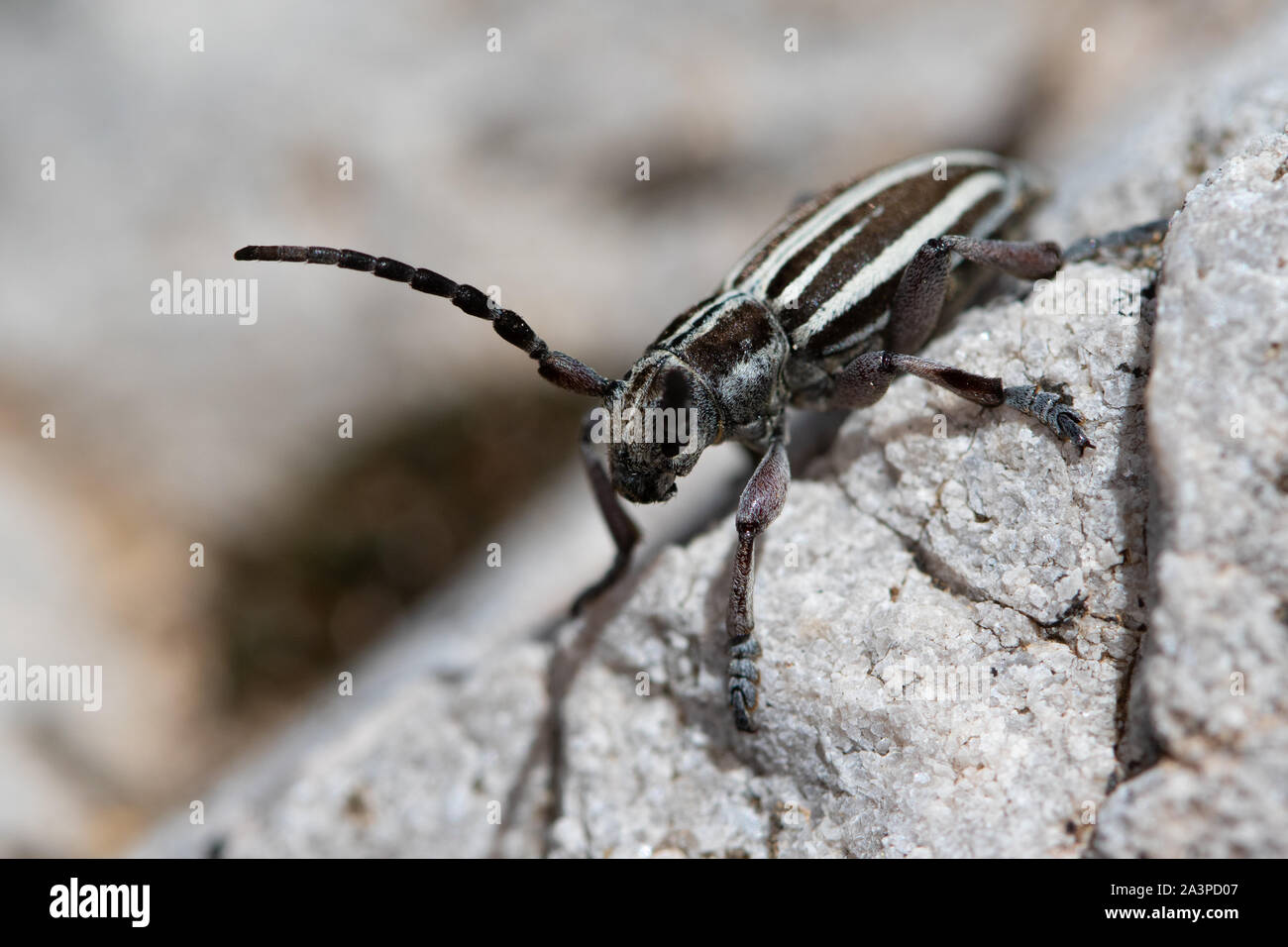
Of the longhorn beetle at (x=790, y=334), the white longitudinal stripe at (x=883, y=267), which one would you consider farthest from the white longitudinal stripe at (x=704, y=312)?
the white longitudinal stripe at (x=883, y=267)

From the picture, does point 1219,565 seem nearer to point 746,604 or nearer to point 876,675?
point 876,675

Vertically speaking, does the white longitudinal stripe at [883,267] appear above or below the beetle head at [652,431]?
above

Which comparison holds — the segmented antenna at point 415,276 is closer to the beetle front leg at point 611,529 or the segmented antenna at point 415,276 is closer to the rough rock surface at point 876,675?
the beetle front leg at point 611,529

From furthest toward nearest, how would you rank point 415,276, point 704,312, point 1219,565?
1. point 704,312
2. point 415,276
3. point 1219,565

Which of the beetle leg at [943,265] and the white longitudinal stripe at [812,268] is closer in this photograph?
the beetle leg at [943,265]

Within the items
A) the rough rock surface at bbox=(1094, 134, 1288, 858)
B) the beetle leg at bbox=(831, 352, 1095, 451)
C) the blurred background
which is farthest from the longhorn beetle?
the blurred background

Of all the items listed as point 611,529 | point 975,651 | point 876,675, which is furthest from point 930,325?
point 611,529
